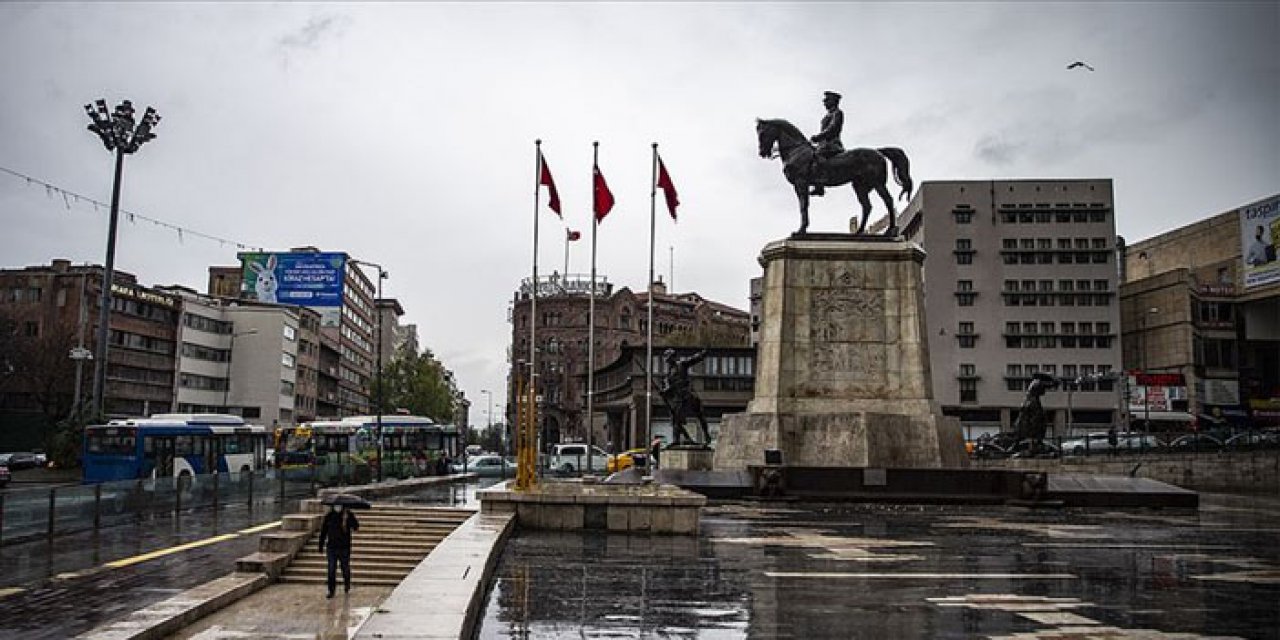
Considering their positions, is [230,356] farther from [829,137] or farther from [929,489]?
[929,489]

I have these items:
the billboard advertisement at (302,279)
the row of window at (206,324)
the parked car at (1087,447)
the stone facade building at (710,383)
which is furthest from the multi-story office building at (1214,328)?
the row of window at (206,324)

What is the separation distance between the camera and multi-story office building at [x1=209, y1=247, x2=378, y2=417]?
4310 centimetres

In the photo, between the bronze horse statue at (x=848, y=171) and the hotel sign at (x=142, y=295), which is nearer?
the bronze horse statue at (x=848, y=171)

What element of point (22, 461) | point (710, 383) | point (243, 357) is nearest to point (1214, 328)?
point (710, 383)

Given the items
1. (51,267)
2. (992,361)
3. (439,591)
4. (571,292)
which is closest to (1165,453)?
(992,361)

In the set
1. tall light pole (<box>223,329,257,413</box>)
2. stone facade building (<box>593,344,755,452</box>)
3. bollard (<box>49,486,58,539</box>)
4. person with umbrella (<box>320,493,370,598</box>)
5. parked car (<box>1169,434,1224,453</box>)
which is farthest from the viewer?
tall light pole (<box>223,329,257,413</box>)

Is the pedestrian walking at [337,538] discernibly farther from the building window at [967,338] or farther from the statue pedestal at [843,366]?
the building window at [967,338]

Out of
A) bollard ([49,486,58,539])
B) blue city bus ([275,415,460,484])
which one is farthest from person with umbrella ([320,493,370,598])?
blue city bus ([275,415,460,484])

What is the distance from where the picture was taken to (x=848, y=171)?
96.4ft

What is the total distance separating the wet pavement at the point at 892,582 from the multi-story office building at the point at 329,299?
2806 centimetres

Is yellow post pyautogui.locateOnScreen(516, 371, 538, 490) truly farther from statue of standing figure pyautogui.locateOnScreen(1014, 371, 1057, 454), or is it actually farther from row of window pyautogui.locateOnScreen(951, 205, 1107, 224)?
row of window pyautogui.locateOnScreen(951, 205, 1107, 224)

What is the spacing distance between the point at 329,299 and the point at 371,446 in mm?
13376

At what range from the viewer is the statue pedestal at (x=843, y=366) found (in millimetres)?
26250

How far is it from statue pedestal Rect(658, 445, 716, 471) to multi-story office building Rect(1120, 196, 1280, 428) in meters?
49.2
